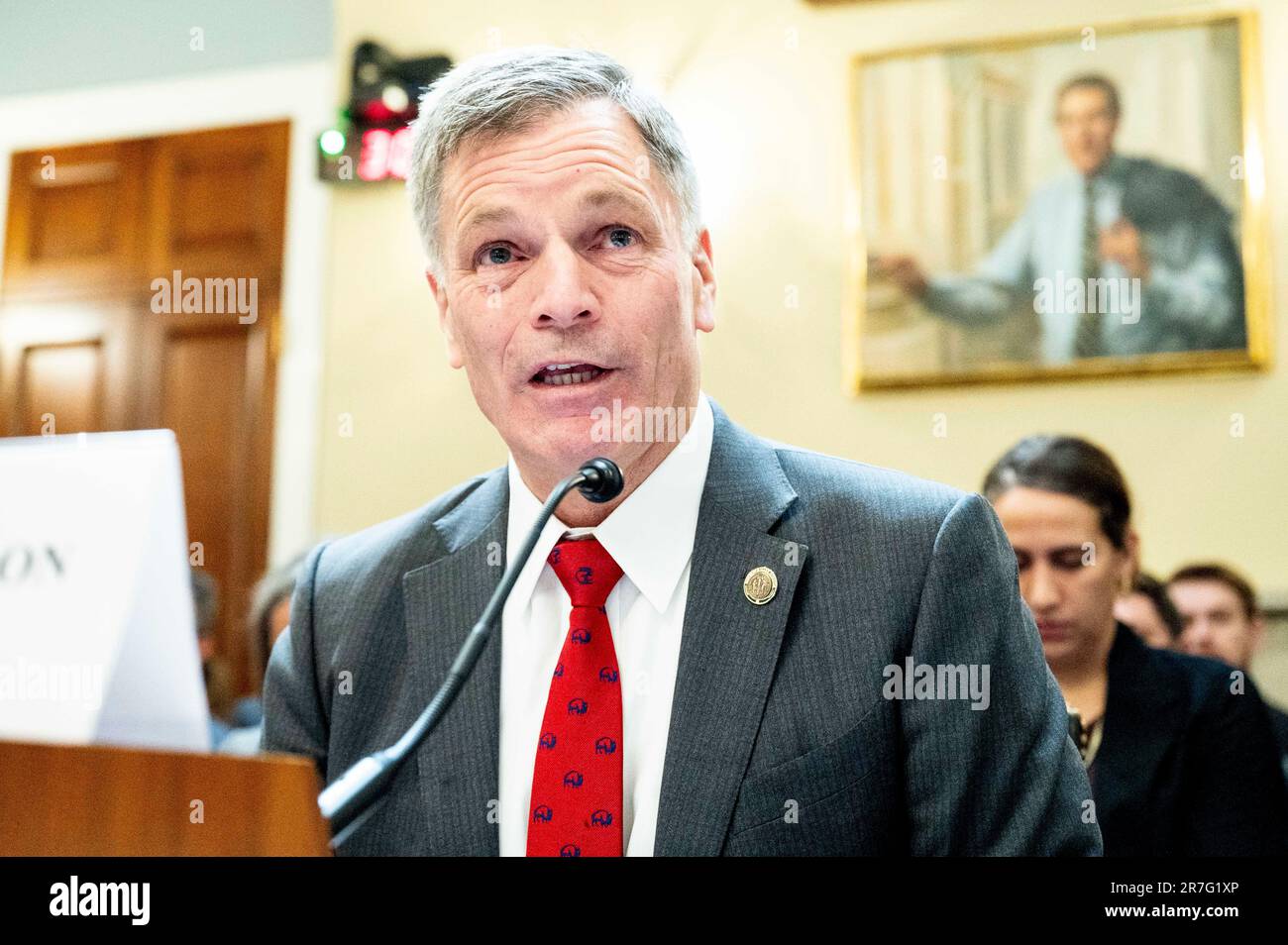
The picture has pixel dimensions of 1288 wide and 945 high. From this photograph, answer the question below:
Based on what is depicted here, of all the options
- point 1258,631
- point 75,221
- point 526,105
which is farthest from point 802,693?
point 75,221

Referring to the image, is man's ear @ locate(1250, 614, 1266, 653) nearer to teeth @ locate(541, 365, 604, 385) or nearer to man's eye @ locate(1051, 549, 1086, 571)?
man's eye @ locate(1051, 549, 1086, 571)

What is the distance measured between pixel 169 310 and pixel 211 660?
40.9 inches

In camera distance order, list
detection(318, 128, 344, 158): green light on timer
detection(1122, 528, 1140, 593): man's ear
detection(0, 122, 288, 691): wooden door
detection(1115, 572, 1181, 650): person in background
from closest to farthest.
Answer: detection(1122, 528, 1140, 593): man's ear, detection(1115, 572, 1181, 650): person in background, detection(318, 128, 344, 158): green light on timer, detection(0, 122, 288, 691): wooden door

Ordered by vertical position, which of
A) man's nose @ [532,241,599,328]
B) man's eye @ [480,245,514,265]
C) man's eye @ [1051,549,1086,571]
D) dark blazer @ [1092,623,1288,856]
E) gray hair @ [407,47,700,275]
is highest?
gray hair @ [407,47,700,275]

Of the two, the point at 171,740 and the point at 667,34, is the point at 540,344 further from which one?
the point at 667,34

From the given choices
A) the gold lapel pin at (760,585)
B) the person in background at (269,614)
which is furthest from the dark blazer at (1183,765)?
the person in background at (269,614)

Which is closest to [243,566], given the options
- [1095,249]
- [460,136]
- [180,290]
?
[180,290]

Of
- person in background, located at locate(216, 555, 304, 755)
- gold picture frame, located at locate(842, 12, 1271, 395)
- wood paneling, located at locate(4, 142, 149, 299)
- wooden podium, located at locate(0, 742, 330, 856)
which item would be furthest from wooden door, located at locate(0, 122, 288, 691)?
wooden podium, located at locate(0, 742, 330, 856)

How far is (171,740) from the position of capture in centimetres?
103

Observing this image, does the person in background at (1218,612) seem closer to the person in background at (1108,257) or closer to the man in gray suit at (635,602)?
the person in background at (1108,257)

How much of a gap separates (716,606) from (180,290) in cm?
297

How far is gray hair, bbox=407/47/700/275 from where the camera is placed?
1.30 m

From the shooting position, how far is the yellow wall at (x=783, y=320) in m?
2.95

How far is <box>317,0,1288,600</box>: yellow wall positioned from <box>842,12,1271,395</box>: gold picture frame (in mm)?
32
